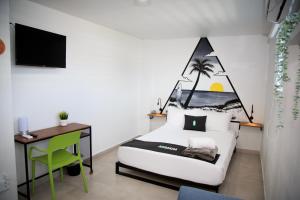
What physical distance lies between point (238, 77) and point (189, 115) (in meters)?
1.31

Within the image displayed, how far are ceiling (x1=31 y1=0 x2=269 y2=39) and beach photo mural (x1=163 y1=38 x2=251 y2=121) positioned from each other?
0.57 meters

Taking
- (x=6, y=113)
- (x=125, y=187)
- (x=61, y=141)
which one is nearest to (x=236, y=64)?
(x=125, y=187)

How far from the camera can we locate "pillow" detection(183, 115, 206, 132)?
3.93 metres

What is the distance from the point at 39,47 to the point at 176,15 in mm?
1969

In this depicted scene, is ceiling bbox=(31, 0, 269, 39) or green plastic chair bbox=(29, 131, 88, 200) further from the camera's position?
ceiling bbox=(31, 0, 269, 39)

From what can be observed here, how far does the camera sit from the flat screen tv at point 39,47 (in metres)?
2.42

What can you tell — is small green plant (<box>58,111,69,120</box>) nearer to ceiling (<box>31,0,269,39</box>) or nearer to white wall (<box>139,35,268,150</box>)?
ceiling (<box>31,0,269,39</box>)

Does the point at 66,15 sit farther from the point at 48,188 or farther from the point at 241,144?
the point at 241,144

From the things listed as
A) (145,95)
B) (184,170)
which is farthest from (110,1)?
(145,95)

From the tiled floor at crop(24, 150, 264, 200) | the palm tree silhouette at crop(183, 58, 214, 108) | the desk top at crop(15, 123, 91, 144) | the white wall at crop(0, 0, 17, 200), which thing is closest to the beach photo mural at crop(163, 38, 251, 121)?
the palm tree silhouette at crop(183, 58, 214, 108)

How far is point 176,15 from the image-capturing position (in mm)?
2998

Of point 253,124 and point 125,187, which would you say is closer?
point 125,187

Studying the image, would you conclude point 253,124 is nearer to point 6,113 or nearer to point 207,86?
point 207,86

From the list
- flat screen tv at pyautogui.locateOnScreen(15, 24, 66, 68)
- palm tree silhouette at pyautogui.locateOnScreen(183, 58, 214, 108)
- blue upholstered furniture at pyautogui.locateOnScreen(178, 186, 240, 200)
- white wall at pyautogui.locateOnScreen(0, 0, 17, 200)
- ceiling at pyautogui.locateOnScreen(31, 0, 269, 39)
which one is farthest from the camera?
palm tree silhouette at pyautogui.locateOnScreen(183, 58, 214, 108)
